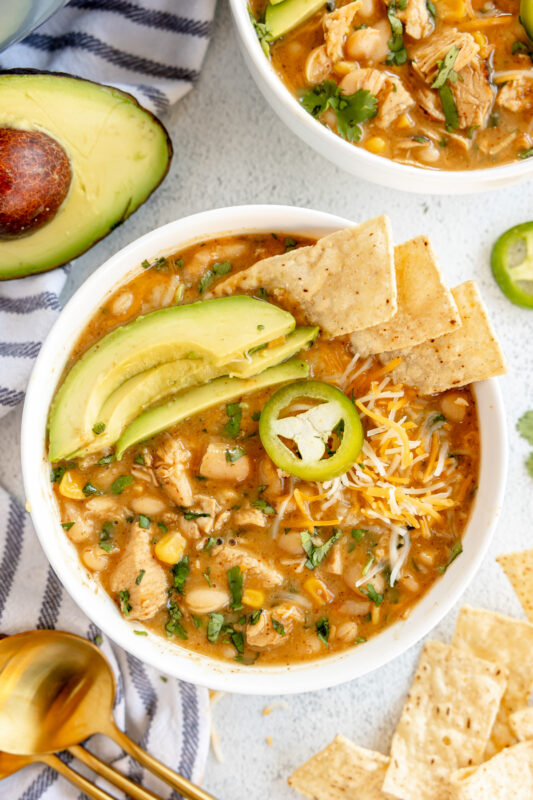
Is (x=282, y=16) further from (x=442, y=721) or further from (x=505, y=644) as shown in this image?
(x=442, y=721)

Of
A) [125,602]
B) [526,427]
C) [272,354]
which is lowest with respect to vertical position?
[526,427]

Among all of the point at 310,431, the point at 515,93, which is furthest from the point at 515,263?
the point at 310,431

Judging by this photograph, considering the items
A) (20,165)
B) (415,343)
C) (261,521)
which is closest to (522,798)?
(261,521)

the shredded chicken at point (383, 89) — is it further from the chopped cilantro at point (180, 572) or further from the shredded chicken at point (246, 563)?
the chopped cilantro at point (180, 572)

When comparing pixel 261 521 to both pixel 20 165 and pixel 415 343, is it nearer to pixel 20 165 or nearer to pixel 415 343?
pixel 415 343

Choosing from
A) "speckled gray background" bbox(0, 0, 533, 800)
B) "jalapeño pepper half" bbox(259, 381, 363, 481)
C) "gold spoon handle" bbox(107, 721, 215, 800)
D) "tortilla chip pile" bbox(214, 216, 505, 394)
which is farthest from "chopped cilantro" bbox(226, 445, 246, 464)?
"gold spoon handle" bbox(107, 721, 215, 800)

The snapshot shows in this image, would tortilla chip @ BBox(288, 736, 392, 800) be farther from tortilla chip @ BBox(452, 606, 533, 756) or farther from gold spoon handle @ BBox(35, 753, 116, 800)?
gold spoon handle @ BBox(35, 753, 116, 800)

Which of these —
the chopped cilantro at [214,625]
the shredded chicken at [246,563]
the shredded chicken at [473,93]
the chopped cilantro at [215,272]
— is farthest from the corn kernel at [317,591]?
the shredded chicken at [473,93]
